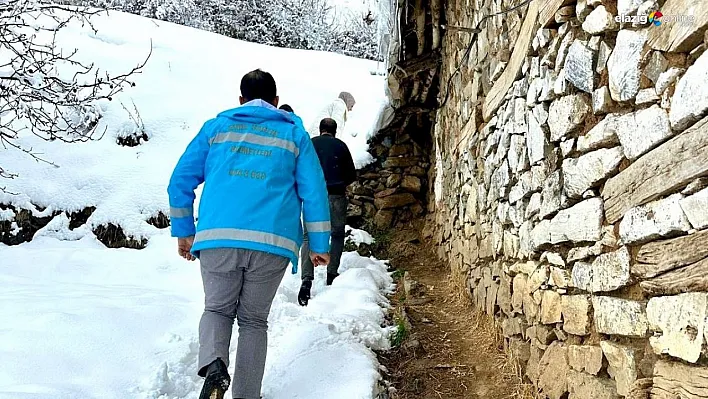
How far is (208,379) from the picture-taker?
192cm

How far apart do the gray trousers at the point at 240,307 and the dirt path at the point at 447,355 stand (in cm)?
83

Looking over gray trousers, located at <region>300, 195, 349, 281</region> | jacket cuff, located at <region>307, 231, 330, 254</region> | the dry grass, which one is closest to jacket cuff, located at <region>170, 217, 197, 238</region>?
jacket cuff, located at <region>307, 231, 330, 254</region>

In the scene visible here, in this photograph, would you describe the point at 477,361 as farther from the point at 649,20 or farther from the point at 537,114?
the point at 649,20

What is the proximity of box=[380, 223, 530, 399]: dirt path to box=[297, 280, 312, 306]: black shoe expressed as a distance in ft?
2.20

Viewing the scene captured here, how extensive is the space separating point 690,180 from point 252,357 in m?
1.62

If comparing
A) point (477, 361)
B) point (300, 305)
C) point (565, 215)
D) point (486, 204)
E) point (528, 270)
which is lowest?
point (477, 361)

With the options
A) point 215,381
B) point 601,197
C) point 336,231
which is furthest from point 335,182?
point 601,197

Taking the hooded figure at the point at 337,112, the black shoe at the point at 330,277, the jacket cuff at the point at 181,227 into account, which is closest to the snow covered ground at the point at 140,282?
the black shoe at the point at 330,277

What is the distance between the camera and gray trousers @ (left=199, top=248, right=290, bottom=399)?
6.64ft

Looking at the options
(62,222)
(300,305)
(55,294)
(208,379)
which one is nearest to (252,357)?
(208,379)

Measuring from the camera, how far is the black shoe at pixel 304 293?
3.66 meters

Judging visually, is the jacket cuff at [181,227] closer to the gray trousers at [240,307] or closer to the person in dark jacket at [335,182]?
the gray trousers at [240,307]

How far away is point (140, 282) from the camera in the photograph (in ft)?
13.3

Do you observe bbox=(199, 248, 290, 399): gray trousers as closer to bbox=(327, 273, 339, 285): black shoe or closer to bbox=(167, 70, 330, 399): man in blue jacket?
bbox=(167, 70, 330, 399): man in blue jacket
